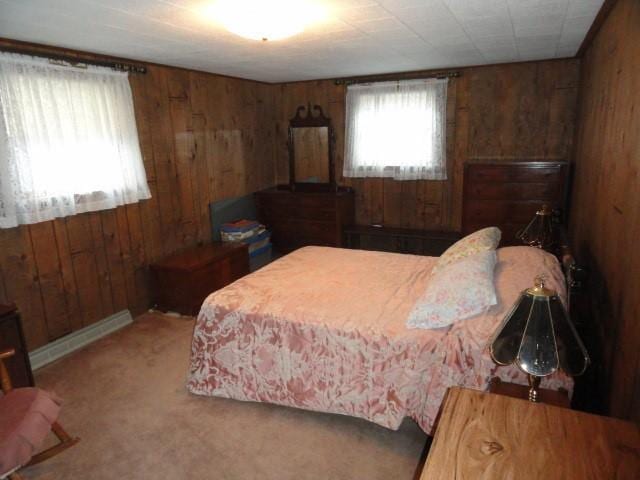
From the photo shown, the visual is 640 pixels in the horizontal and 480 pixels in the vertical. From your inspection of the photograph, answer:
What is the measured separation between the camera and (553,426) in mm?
1138

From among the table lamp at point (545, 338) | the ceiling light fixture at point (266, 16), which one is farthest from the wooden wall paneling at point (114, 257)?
the table lamp at point (545, 338)

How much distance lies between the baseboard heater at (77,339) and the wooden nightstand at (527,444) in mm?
3023

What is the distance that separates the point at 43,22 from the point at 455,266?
2.66m

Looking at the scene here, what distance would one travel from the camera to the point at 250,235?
4879mm

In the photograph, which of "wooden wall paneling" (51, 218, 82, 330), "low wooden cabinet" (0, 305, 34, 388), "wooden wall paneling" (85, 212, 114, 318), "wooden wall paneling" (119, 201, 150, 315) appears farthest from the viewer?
"wooden wall paneling" (119, 201, 150, 315)

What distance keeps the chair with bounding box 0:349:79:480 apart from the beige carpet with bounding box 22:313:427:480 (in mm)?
359

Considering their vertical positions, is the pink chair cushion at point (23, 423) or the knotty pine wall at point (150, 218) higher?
the knotty pine wall at point (150, 218)

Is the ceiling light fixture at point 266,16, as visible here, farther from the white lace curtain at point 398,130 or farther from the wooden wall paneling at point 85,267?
the white lace curtain at point 398,130

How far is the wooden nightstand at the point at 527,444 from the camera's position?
1.00 metres

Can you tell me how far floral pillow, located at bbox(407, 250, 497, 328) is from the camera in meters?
2.08

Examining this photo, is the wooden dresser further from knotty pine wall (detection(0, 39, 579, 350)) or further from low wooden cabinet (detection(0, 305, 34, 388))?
low wooden cabinet (detection(0, 305, 34, 388))

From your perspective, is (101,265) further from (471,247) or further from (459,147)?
(459,147)

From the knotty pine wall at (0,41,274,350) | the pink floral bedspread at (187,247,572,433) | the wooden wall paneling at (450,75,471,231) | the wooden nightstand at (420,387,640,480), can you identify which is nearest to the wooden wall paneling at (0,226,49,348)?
the knotty pine wall at (0,41,274,350)

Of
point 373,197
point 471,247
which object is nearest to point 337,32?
point 471,247
